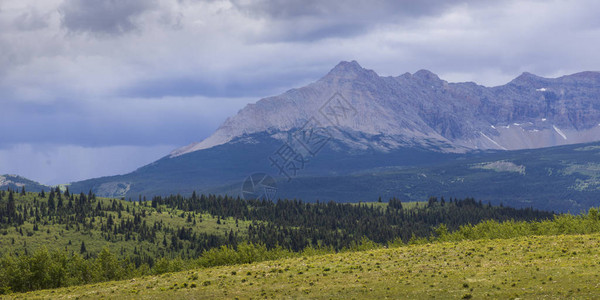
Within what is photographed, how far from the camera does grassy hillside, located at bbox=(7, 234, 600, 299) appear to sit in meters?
63.8

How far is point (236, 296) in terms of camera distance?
6912 cm

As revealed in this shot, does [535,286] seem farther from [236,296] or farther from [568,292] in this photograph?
[236,296]

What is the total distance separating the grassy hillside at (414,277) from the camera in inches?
2514

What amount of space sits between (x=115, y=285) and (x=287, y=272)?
85.6ft

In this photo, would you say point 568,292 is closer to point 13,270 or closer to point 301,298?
point 301,298

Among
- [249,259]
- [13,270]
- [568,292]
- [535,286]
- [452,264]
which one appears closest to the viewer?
[568,292]

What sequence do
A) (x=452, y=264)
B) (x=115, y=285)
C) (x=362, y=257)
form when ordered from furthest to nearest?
(x=362, y=257) < (x=115, y=285) < (x=452, y=264)

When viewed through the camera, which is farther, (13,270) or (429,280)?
(13,270)

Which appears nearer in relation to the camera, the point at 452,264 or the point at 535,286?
the point at 535,286

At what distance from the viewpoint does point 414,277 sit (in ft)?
238

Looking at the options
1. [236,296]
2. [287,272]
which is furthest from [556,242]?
[236,296]

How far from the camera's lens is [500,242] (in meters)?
94.1

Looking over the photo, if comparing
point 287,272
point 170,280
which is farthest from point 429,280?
point 170,280

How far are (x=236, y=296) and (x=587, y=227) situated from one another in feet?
292
